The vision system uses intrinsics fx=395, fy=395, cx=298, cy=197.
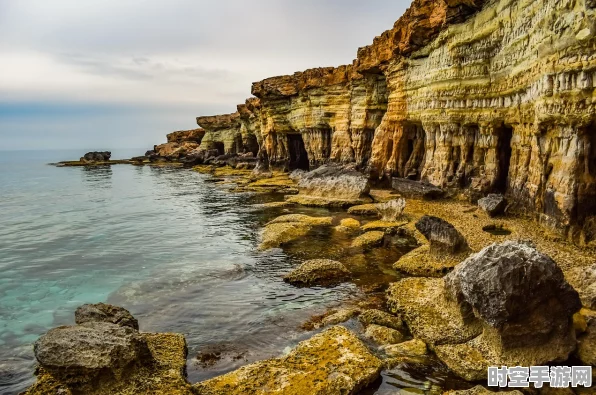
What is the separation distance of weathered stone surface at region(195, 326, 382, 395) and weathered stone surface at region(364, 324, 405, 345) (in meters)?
0.95

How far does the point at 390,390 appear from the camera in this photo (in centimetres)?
849

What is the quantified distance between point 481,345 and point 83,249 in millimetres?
21858

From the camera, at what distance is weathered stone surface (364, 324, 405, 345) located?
10.4 metres

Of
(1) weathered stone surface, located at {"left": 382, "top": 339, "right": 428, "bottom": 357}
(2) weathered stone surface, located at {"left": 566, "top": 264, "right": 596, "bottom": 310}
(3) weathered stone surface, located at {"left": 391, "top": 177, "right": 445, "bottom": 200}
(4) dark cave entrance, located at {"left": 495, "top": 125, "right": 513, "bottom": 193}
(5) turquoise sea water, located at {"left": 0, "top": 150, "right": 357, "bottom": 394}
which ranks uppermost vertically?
(4) dark cave entrance, located at {"left": 495, "top": 125, "right": 513, "bottom": 193}

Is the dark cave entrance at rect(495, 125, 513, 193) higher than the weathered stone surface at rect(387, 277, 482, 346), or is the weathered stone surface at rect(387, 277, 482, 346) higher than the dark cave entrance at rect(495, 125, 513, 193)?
the dark cave entrance at rect(495, 125, 513, 193)

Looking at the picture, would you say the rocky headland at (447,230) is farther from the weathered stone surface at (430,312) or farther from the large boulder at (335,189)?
the large boulder at (335,189)

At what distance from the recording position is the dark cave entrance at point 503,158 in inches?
930

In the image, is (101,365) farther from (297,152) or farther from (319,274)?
(297,152)

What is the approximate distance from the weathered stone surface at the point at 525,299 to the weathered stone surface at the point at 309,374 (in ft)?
9.64

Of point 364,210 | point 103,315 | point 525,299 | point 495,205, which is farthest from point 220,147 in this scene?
point 525,299

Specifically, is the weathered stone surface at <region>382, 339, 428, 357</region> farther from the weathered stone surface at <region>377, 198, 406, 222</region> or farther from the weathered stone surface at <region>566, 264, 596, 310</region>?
the weathered stone surface at <region>377, 198, 406, 222</region>

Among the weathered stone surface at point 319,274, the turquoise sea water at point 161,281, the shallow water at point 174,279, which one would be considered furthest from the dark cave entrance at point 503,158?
the turquoise sea water at point 161,281

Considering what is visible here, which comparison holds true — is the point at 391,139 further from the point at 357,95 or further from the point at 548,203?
the point at 548,203

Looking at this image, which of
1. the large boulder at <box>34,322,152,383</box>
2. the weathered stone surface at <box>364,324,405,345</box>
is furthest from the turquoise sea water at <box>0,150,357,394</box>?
the weathered stone surface at <box>364,324,405,345</box>
